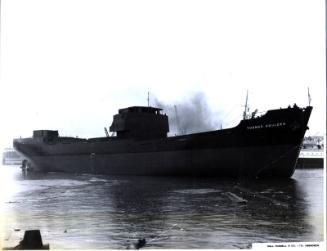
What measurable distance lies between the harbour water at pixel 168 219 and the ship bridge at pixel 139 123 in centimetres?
→ 1513

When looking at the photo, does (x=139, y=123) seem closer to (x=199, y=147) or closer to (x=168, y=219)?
(x=199, y=147)

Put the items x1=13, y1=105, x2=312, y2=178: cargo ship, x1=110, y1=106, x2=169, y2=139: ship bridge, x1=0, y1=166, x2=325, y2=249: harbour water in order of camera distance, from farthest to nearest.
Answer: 1. x1=110, y1=106, x2=169, y2=139: ship bridge
2. x1=13, y1=105, x2=312, y2=178: cargo ship
3. x1=0, y1=166, x2=325, y2=249: harbour water

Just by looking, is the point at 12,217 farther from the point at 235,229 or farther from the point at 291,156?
the point at 291,156

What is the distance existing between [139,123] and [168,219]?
71.8 ft

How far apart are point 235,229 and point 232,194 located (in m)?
7.88

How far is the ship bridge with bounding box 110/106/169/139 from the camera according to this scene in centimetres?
3303

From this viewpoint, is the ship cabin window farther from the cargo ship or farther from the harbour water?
the harbour water

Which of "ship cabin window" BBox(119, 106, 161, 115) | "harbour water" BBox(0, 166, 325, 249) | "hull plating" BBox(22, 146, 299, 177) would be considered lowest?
"harbour water" BBox(0, 166, 325, 249)

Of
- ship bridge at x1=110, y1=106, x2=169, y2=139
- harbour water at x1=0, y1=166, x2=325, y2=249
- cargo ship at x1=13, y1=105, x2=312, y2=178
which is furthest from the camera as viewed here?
ship bridge at x1=110, y1=106, x2=169, y2=139

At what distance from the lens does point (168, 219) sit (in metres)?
11.5

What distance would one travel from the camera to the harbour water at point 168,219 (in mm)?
8875

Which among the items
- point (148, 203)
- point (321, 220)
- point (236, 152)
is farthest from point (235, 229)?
point (236, 152)

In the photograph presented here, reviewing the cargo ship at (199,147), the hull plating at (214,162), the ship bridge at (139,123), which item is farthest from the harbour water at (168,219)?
the ship bridge at (139,123)

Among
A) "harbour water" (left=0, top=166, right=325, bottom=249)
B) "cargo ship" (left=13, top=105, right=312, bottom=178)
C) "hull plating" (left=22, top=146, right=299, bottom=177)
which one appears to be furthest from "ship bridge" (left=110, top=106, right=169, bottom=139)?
"harbour water" (left=0, top=166, right=325, bottom=249)
